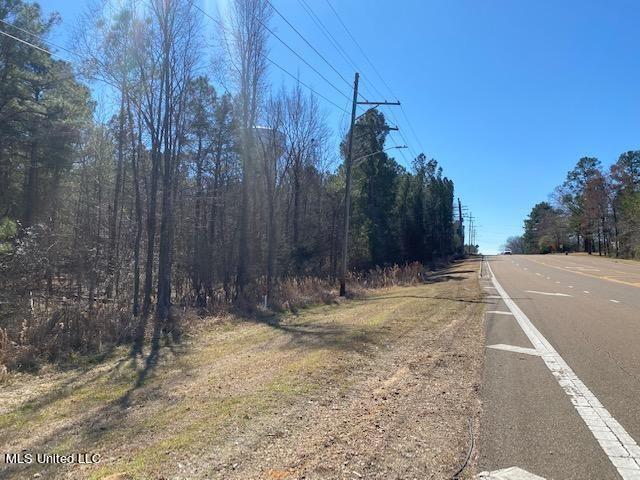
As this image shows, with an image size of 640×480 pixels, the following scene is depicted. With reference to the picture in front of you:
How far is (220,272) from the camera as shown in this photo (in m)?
29.0

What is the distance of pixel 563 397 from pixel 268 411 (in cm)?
345

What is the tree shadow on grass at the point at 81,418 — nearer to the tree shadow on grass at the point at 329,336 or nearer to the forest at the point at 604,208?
the tree shadow on grass at the point at 329,336

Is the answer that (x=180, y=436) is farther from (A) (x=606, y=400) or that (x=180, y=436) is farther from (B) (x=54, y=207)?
(B) (x=54, y=207)

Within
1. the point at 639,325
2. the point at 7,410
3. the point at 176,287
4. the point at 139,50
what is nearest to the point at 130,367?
the point at 7,410

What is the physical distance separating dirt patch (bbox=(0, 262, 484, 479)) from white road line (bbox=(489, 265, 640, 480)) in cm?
108

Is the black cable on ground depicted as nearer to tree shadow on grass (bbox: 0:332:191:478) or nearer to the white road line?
the white road line

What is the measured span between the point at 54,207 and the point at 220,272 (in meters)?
9.78

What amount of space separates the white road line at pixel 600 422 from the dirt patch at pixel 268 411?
42.6 inches

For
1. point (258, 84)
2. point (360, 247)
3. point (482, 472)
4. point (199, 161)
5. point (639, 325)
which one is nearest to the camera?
point (482, 472)

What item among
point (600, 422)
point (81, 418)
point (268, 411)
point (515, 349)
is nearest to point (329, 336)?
point (515, 349)

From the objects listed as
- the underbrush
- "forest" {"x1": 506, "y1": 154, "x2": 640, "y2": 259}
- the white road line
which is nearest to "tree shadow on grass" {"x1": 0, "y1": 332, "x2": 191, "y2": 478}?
the underbrush

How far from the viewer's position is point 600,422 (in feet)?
15.2

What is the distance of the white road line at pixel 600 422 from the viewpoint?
3.75 meters

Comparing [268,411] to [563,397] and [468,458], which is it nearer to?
[468,458]
